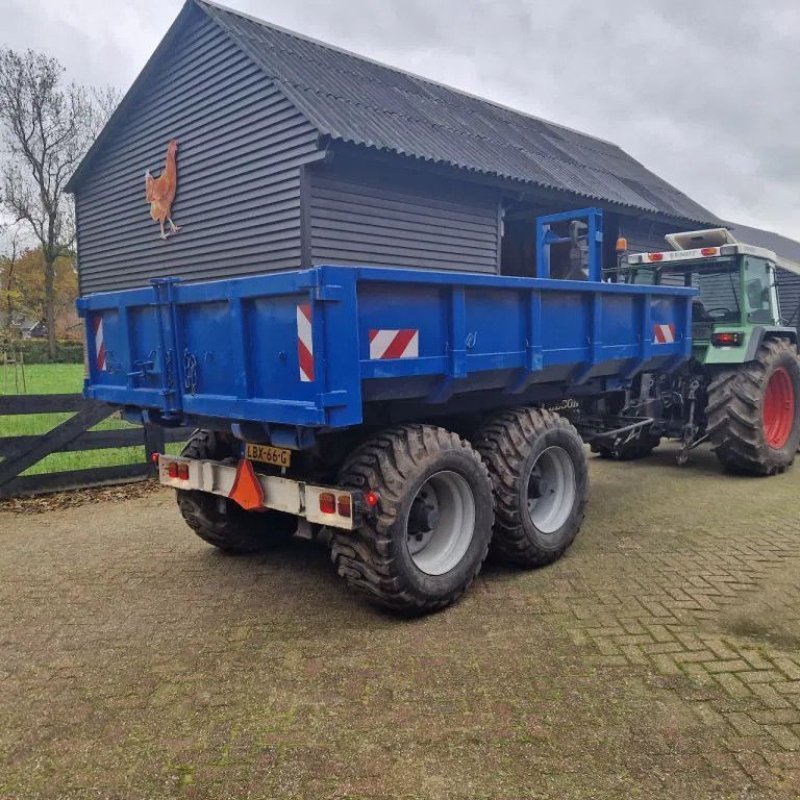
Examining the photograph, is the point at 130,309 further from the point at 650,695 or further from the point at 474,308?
the point at 650,695

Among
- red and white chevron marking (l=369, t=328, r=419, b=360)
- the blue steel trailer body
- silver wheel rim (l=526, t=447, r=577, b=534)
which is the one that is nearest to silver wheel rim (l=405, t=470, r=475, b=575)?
the blue steel trailer body

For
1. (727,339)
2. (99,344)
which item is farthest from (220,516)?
(727,339)

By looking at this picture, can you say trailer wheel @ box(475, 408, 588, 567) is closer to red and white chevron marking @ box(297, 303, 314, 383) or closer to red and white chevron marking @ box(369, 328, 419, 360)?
red and white chevron marking @ box(369, 328, 419, 360)

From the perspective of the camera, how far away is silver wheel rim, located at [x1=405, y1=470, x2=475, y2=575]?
3.76m

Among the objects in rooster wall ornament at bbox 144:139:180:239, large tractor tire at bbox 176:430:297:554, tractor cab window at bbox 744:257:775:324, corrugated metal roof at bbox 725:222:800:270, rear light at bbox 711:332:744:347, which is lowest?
large tractor tire at bbox 176:430:297:554

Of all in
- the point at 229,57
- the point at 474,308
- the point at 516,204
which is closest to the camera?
the point at 474,308

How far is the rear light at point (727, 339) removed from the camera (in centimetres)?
677

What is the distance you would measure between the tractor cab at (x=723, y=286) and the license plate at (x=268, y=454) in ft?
16.1

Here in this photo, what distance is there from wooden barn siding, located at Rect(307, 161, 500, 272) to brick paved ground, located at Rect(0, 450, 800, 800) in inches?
231

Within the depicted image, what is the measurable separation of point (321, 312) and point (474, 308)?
3.65 ft

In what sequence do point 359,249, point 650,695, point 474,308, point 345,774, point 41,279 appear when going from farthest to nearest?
point 41,279 < point 359,249 < point 474,308 < point 650,695 < point 345,774

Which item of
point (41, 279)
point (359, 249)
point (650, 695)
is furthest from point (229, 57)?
point (41, 279)

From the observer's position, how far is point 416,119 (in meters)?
10.7

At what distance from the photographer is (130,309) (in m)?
4.04
